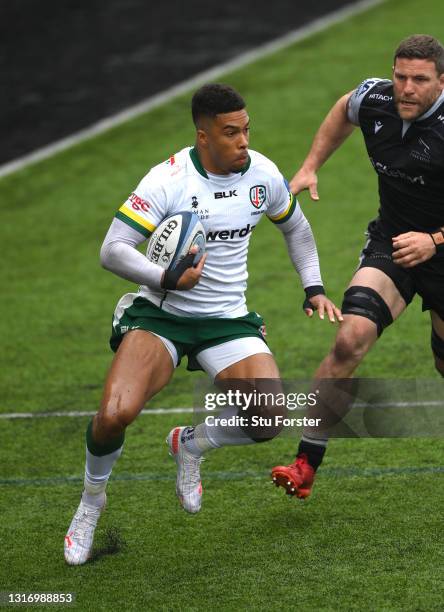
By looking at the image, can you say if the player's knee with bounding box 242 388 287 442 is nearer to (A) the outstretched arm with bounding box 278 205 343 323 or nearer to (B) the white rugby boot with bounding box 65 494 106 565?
(A) the outstretched arm with bounding box 278 205 343 323

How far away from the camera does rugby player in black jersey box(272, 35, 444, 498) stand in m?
7.07

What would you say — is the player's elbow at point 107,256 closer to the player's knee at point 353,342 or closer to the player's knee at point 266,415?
the player's knee at point 266,415

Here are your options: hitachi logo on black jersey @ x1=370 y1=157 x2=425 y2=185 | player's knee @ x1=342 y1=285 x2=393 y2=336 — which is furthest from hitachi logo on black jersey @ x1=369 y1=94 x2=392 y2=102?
player's knee @ x1=342 y1=285 x2=393 y2=336

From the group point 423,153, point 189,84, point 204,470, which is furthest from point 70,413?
point 189,84

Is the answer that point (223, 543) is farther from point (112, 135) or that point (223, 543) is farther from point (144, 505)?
point (112, 135)

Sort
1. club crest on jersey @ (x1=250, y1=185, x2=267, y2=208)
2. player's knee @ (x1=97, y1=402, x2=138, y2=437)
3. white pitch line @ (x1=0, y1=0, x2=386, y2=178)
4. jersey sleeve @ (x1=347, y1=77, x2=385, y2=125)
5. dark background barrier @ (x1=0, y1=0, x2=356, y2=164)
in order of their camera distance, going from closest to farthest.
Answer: player's knee @ (x1=97, y1=402, x2=138, y2=437), club crest on jersey @ (x1=250, y1=185, x2=267, y2=208), jersey sleeve @ (x1=347, y1=77, x2=385, y2=125), white pitch line @ (x1=0, y1=0, x2=386, y2=178), dark background barrier @ (x1=0, y1=0, x2=356, y2=164)

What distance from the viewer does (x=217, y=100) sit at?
22.0ft

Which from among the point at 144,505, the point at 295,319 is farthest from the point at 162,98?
the point at 144,505

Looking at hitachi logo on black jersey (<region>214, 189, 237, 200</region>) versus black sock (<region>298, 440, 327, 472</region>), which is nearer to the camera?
hitachi logo on black jersey (<region>214, 189, 237, 200</region>)

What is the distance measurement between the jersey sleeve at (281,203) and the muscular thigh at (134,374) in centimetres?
103

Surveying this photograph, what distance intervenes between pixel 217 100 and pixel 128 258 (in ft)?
3.23

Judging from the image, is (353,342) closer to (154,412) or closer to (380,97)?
(380,97)

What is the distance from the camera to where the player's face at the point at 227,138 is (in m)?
6.71

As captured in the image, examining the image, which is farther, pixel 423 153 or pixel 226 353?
Result: pixel 423 153
